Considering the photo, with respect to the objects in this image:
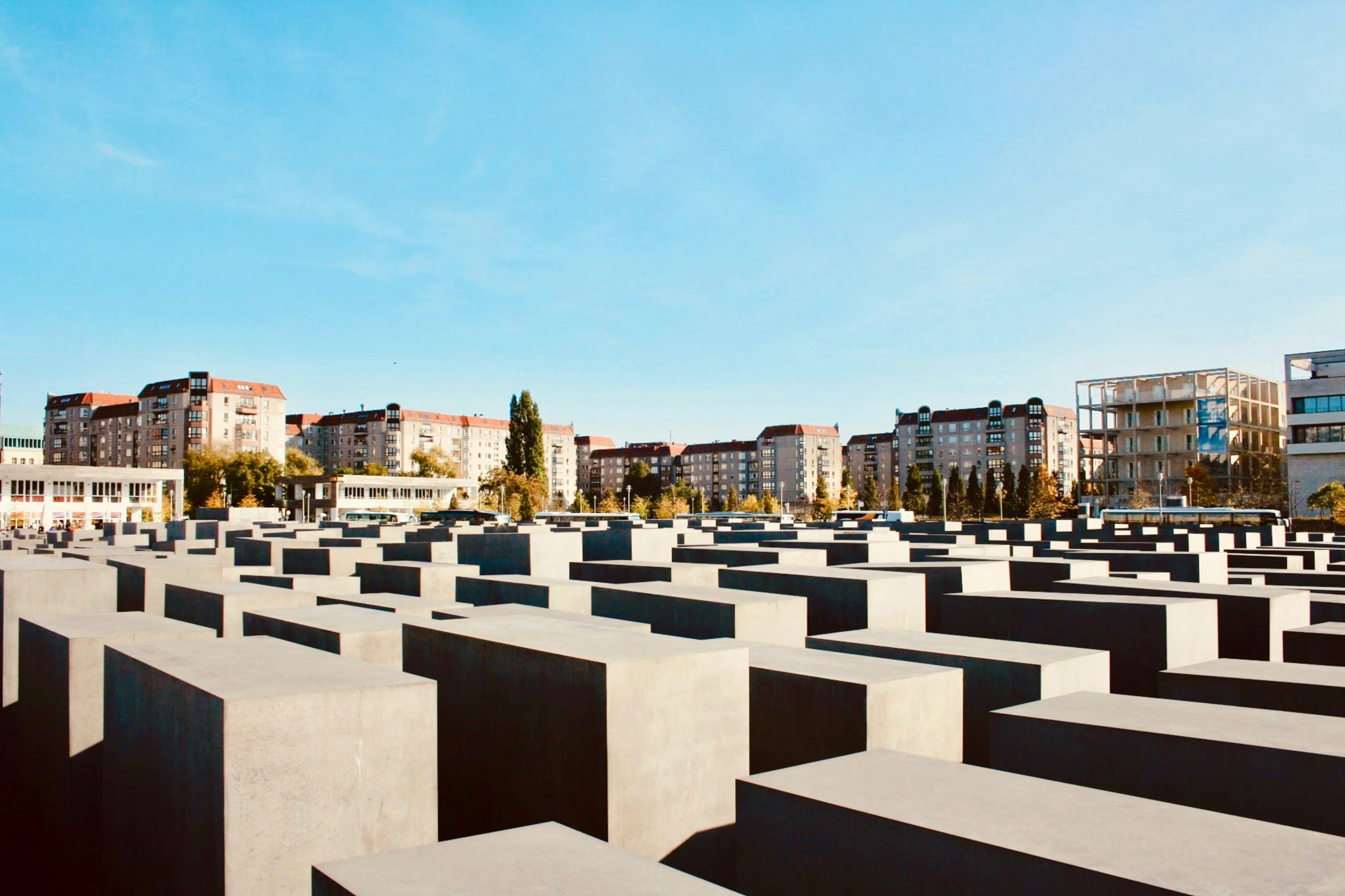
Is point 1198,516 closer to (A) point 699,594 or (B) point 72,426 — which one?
(A) point 699,594

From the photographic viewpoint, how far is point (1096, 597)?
Answer: 9.64 m

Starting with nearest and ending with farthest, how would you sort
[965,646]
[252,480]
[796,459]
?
1. [965,646]
2. [252,480]
3. [796,459]

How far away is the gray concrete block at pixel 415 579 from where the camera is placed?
12453mm

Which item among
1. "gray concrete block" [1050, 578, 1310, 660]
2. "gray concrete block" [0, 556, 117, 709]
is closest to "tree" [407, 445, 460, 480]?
"gray concrete block" [0, 556, 117, 709]

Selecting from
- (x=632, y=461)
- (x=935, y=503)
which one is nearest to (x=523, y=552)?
(x=935, y=503)

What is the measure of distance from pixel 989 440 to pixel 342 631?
118791 millimetres

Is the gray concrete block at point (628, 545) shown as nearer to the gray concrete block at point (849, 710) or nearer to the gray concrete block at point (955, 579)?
the gray concrete block at point (955, 579)

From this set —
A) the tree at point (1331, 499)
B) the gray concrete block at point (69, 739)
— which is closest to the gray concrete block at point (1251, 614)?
the gray concrete block at point (69, 739)

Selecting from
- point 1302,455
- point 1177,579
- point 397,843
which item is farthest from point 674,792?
point 1302,455

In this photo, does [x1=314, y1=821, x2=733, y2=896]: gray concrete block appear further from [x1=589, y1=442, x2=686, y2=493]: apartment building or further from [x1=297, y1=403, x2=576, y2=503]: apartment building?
[x1=589, y1=442, x2=686, y2=493]: apartment building

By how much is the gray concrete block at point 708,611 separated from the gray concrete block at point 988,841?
13.7ft

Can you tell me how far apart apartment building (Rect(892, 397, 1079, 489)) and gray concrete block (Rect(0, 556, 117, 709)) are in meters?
106

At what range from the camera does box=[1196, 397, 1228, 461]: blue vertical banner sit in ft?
217

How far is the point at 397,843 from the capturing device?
4543mm
